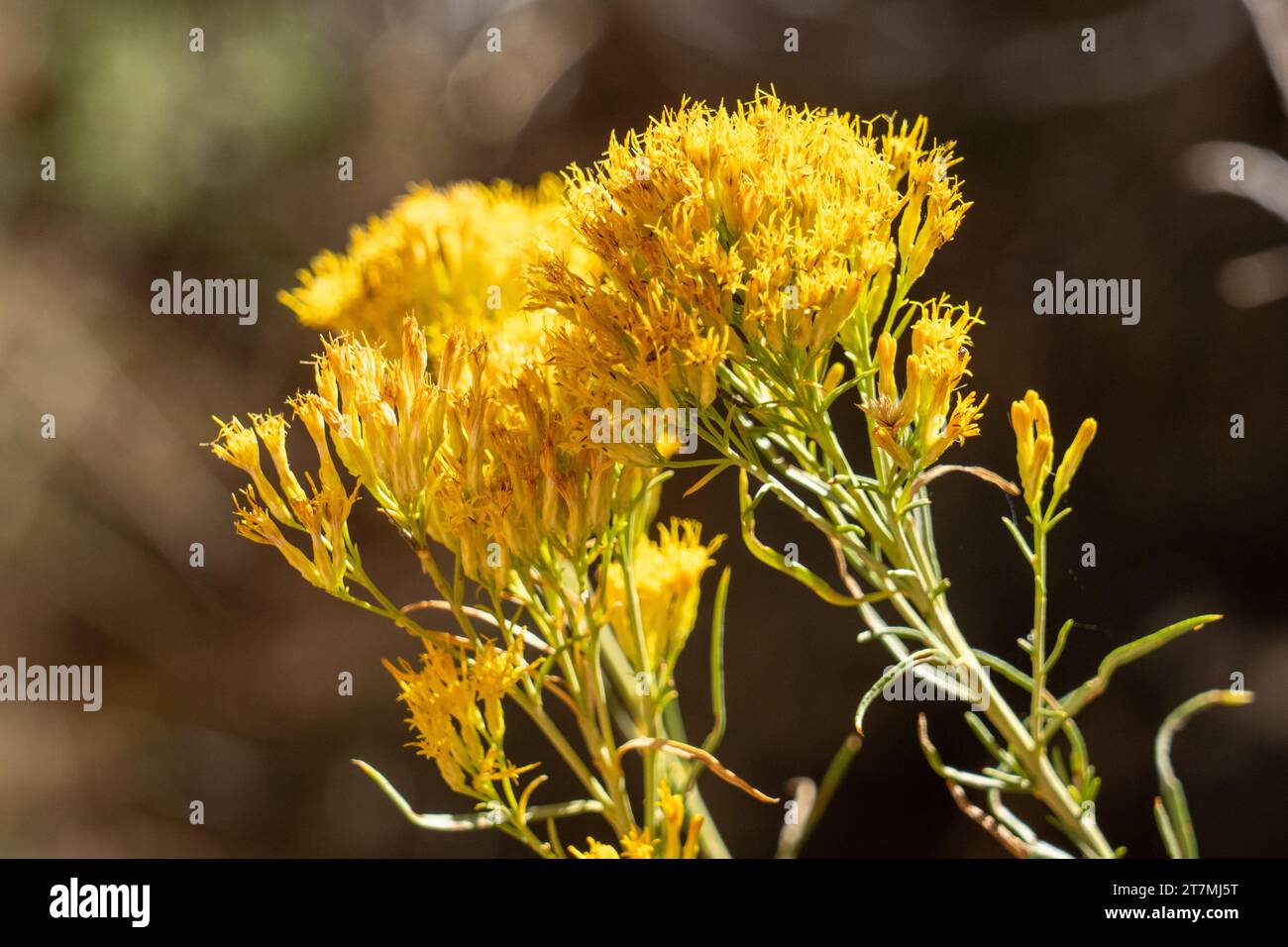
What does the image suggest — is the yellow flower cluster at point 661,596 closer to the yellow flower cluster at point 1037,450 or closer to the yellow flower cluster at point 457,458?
the yellow flower cluster at point 457,458

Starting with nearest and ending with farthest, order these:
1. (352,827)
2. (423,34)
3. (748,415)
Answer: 1. (748,415)
2. (423,34)
3. (352,827)

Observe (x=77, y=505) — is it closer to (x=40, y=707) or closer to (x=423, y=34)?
(x=40, y=707)

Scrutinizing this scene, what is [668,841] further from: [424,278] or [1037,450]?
[424,278]

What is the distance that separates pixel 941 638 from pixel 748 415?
0.22 metres

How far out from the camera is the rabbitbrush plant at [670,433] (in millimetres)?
637

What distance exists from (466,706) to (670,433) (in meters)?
0.27

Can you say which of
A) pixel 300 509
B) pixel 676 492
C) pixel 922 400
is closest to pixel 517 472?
pixel 300 509

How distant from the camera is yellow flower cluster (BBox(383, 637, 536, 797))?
0.71 metres

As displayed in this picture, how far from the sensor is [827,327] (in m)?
0.64

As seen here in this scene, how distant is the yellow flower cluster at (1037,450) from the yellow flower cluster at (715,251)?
139 mm

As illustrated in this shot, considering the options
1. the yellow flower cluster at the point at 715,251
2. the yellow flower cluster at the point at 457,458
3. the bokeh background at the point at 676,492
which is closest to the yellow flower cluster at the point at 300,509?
the yellow flower cluster at the point at 457,458

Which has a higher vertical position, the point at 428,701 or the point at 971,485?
the point at 971,485

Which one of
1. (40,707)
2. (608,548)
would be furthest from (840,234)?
(40,707)

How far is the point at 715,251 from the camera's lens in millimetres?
617
